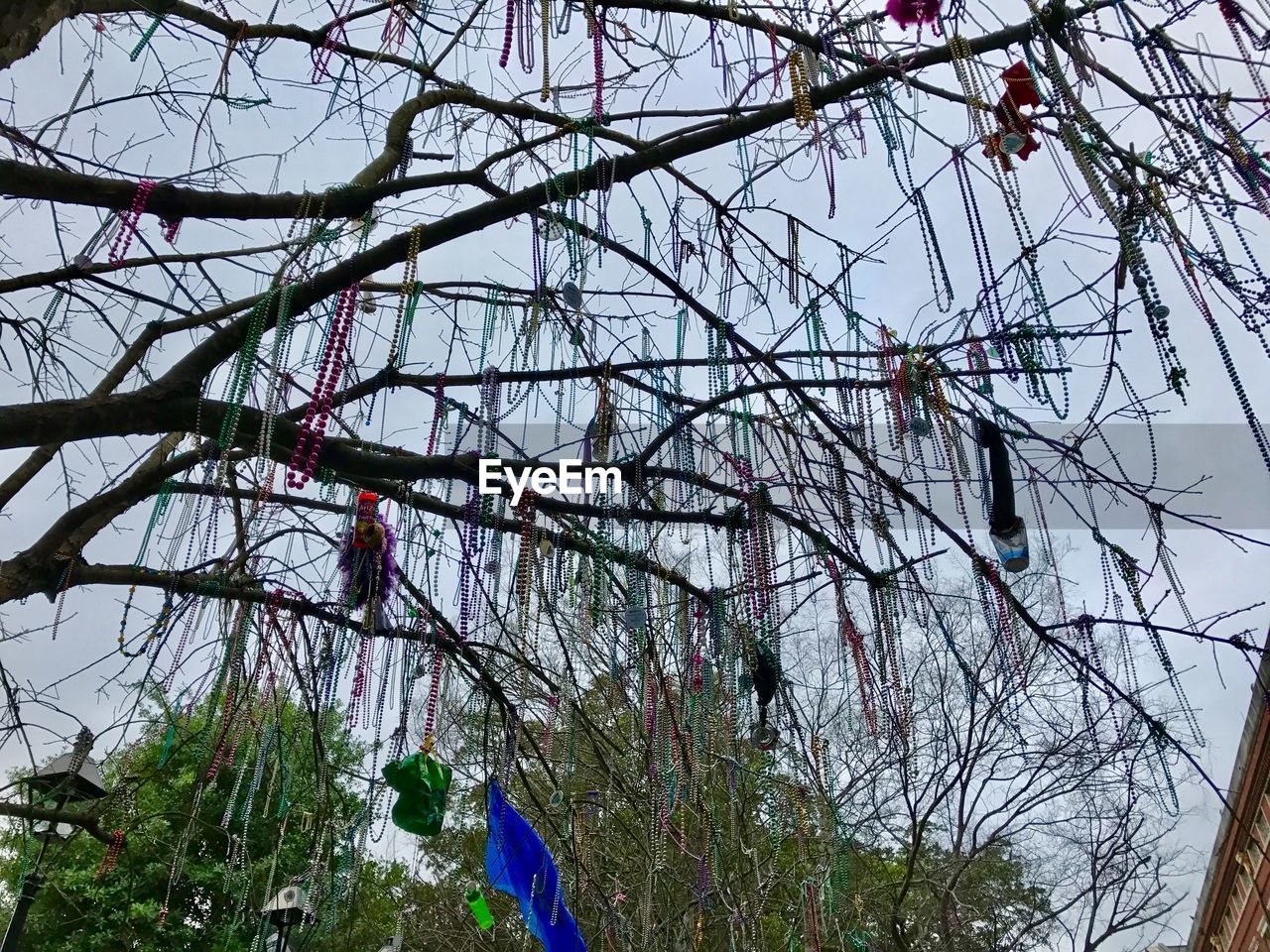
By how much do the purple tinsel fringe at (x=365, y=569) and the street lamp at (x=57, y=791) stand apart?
128 centimetres

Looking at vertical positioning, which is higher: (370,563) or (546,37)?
(546,37)

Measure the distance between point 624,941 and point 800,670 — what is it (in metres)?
2.17

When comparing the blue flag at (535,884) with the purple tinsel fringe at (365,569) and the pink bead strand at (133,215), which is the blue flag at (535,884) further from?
the pink bead strand at (133,215)

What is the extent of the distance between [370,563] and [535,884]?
131 cm

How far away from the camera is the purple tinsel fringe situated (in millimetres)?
3012

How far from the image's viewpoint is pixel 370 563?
3.02 meters

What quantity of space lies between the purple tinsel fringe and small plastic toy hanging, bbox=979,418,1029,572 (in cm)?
176

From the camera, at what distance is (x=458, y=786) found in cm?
669

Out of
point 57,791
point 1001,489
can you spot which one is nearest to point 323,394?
point 1001,489

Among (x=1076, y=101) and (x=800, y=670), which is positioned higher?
(x=800, y=670)

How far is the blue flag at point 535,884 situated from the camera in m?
3.49

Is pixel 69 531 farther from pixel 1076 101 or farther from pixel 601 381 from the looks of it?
pixel 1076 101

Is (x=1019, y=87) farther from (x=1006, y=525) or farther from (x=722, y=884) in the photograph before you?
(x=722, y=884)

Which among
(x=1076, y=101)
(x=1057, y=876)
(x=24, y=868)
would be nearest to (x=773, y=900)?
(x=1057, y=876)
